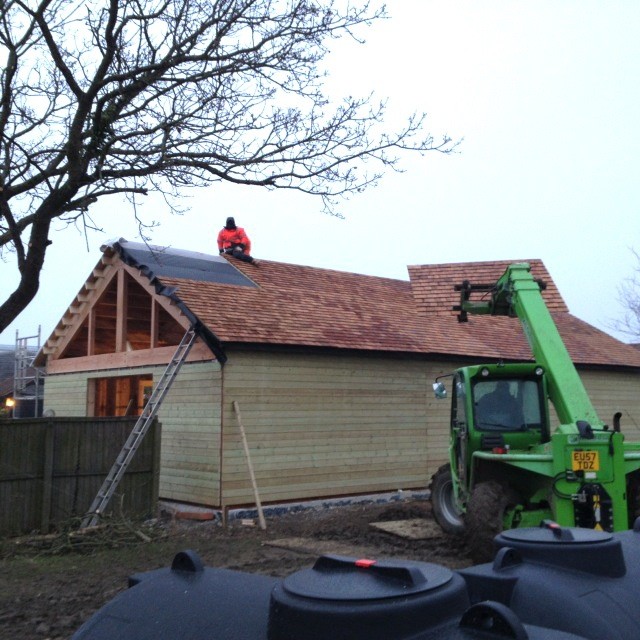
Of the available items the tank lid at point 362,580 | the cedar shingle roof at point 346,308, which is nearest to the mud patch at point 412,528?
the cedar shingle roof at point 346,308

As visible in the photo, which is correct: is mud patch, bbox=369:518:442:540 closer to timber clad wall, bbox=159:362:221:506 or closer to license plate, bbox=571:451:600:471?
timber clad wall, bbox=159:362:221:506

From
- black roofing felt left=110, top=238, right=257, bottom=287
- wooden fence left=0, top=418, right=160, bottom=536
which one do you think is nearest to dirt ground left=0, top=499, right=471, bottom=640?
A: wooden fence left=0, top=418, right=160, bottom=536

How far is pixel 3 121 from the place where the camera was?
374 inches

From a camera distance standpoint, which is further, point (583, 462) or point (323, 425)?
point (323, 425)

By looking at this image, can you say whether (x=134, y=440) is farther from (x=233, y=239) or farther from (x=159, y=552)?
(x=233, y=239)

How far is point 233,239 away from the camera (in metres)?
19.1

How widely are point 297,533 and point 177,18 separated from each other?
27.3 feet

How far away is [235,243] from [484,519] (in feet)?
38.8

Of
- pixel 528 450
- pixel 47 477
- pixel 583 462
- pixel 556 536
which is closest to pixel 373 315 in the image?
pixel 528 450

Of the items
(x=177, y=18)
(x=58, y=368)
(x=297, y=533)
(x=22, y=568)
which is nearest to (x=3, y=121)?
(x=177, y=18)

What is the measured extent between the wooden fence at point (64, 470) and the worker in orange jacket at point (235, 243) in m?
6.16

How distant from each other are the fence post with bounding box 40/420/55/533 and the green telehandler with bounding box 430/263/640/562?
6.31 m

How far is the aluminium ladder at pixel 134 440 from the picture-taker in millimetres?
12641

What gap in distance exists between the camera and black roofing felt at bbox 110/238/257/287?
624 inches
